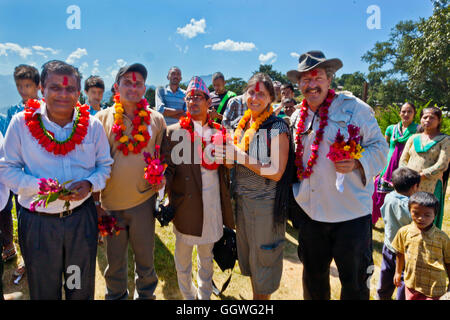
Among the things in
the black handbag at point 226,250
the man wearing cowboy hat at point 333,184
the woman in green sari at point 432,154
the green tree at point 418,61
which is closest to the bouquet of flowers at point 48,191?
the black handbag at point 226,250

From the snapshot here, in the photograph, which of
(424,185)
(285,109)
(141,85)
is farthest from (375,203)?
(141,85)

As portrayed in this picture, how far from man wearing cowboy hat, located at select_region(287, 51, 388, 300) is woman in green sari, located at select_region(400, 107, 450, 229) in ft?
8.82

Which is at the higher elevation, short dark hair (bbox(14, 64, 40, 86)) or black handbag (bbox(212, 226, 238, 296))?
short dark hair (bbox(14, 64, 40, 86))

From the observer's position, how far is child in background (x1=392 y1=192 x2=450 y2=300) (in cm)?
241

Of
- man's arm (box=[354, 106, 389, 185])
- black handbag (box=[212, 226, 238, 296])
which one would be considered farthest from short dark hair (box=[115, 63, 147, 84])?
man's arm (box=[354, 106, 389, 185])

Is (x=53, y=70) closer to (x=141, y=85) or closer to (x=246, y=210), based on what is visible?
(x=141, y=85)

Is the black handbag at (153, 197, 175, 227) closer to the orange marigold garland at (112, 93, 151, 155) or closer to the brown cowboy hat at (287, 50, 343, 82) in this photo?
the orange marigold garland at (112, 93, 151, 155)

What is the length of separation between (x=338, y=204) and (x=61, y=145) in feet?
8.14

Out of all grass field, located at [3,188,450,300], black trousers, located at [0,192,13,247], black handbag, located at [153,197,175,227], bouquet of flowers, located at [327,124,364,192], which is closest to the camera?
bouquet of flowers, located at [327,124,364,192]

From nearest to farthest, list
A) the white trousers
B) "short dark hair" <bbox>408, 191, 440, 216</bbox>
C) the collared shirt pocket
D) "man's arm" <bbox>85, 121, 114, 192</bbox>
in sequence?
1. the collared shirt pocket
2. "man's arm" <bbox>85, 121, 114, 192</bbox>
3. "short dark hair" <bbox>408, 191, 440, 216</bbox>
4. the white trousers

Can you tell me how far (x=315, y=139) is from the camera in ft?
8.16

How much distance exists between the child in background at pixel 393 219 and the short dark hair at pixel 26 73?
4.89m

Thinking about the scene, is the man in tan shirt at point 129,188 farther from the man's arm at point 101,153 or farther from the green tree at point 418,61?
the green tree at point 418,61

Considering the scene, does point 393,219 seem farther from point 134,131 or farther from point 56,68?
point 56,68
